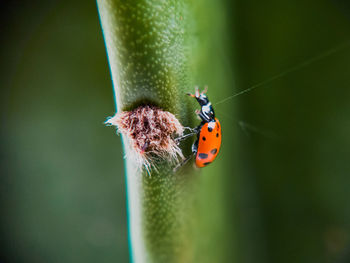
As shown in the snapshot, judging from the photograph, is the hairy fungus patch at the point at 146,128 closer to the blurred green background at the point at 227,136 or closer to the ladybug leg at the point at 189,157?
the ladybug leg at the point at 189,157

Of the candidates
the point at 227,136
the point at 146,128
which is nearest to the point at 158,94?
the point at 146,128

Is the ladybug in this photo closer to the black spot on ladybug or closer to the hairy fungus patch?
the black spot on ladybug

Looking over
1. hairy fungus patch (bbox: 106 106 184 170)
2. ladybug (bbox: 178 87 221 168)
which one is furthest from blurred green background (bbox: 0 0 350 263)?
hairy fungus patch (bbox: 106 106 184 170)

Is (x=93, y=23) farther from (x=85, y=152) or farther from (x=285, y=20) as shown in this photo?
(x=285, y=20)

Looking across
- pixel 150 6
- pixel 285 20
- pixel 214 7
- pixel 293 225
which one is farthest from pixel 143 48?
pixel 293 225

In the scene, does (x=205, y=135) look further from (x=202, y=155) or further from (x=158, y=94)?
(x=158, y=94)

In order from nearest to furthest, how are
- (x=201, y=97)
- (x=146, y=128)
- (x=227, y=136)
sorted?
(x=146, y=128)
(x=201, y=97)
(x=227, y=136)

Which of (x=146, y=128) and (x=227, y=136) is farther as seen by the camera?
(x=227, y=136)
